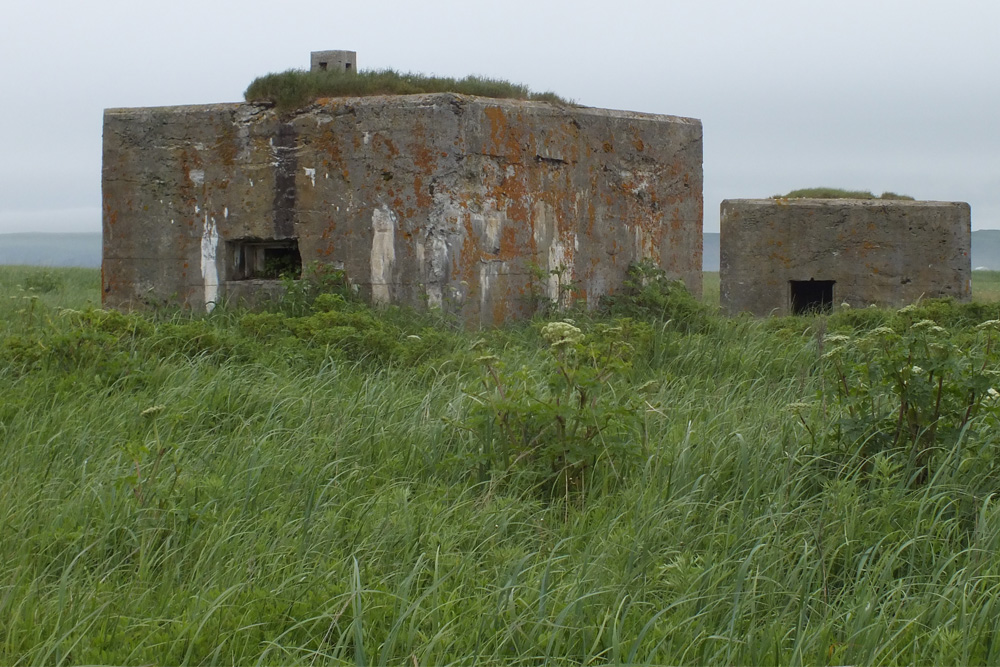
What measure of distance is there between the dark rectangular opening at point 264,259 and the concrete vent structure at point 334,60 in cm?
131

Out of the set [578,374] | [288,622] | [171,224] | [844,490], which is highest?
[171,224]

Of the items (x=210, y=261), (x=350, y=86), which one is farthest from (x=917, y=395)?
(x=210, y=261)

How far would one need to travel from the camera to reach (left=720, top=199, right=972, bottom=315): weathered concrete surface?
33.4 ft

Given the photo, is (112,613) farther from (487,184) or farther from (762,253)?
(762,253)

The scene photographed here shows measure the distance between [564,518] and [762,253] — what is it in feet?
26.0

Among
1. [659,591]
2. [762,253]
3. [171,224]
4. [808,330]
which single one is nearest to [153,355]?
[171,224]

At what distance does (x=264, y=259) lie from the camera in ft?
24.7

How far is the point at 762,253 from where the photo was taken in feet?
34.7

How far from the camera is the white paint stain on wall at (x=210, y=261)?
23.7 feet

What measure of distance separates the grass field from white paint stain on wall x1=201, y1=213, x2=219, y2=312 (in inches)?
96.7

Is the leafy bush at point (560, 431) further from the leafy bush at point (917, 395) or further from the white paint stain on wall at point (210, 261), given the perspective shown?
the white paint stain on wall at point (210, 261)

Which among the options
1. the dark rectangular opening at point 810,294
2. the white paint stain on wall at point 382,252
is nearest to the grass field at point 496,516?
the white paint stain on wall at point 382,252

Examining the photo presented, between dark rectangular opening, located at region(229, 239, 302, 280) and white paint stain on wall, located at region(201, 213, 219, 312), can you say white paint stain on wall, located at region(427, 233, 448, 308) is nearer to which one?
dark rectangular opening, located at region(229, 239, 302, 280)

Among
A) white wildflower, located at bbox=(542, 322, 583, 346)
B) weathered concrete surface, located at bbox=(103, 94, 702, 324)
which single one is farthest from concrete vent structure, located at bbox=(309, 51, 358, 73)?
white wildflower, located at bbox=(542, 322, 583, 346)
